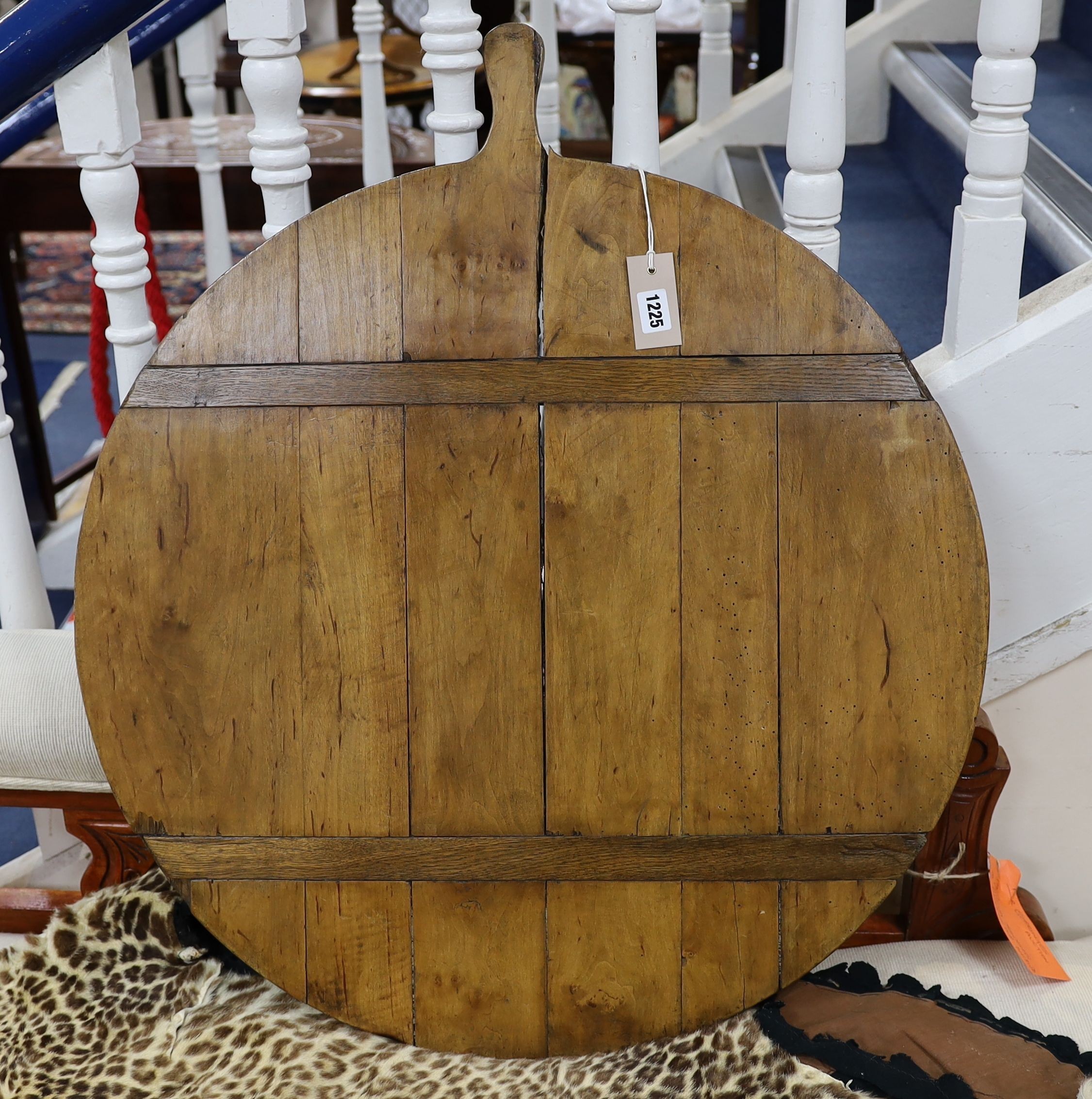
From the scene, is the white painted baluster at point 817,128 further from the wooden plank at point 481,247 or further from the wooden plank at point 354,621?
the wooden plank at point 354,621

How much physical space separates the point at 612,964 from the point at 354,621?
1.59 feet

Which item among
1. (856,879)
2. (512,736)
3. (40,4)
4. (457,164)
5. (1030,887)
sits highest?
(40,4)

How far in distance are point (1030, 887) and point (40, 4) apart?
1562 mm

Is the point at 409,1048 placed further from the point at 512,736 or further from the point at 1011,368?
the point at 1011,368

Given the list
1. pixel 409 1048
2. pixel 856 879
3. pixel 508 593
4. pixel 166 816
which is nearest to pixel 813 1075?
pixel 856 879

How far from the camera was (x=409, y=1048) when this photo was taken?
1.29 metres

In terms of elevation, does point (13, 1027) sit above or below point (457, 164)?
below

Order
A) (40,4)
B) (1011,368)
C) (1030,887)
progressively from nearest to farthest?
(40,4)
(1011,368)
(1030,887)

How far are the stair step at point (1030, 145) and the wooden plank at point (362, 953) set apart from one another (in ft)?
3.60

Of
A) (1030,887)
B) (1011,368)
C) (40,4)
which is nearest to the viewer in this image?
(40,4)

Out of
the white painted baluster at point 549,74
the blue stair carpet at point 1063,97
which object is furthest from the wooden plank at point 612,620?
the white painted baluster at point 549,74

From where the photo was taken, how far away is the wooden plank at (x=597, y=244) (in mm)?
1117

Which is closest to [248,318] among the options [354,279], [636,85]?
[354,279]

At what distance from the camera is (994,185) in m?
1.17
